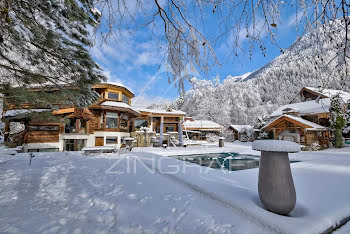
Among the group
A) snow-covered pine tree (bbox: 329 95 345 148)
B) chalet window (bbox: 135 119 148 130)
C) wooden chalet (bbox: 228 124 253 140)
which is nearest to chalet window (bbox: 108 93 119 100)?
chalet window (bbox: 135 119 148 130)

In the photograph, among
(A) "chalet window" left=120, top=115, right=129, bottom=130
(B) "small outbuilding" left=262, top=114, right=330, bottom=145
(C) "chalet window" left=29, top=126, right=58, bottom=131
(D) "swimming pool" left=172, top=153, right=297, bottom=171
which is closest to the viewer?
(D) "swimming pool" left=172, top=153, right=297, bottom=171

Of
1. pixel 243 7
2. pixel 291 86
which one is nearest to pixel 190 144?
pixel 243 7

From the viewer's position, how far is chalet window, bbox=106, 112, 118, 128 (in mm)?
14642

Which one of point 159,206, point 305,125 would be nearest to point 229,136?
point 305,125

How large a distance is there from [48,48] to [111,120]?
1175 centimetres

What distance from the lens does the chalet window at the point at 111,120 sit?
14642 millimetres

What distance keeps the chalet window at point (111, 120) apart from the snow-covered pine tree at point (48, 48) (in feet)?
32.9

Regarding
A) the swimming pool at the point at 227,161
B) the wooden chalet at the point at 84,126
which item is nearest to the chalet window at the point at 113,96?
the wooden chalet at the point at 84,126

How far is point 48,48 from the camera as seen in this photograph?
12.2 ft

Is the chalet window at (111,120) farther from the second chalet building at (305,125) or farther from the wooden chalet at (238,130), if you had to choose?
the wooden chalet at (238,130)

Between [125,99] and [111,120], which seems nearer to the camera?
[111,120]

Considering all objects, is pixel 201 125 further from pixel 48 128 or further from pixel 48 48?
pixel 48 48

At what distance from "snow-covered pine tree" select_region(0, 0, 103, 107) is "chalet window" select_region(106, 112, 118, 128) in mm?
10028

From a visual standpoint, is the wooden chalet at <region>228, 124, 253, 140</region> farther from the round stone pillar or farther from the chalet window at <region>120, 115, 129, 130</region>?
the round stone pillar
